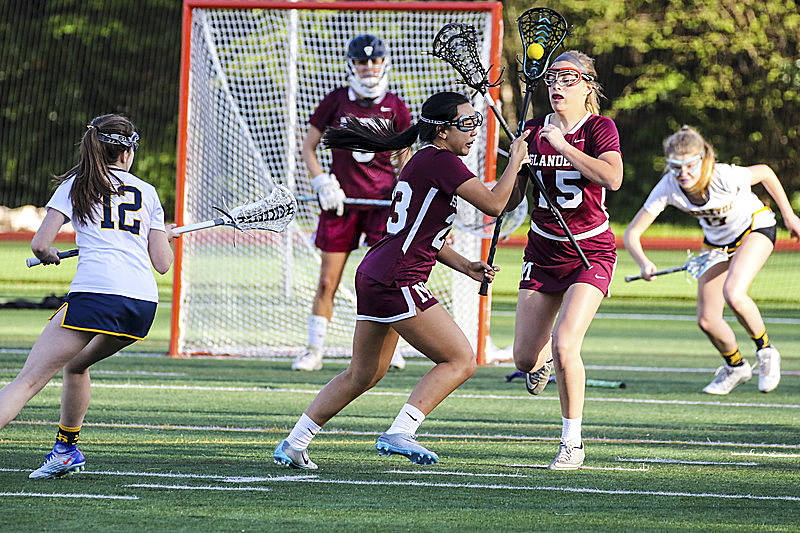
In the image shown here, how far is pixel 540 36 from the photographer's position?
6414mm

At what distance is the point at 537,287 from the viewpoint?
6.30m

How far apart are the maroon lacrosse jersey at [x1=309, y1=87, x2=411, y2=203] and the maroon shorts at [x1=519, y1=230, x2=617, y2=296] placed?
3405 mm

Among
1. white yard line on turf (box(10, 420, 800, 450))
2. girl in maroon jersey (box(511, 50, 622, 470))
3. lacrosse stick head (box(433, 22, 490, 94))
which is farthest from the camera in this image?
white yard line on turf (box(10, 420, 800, 450))

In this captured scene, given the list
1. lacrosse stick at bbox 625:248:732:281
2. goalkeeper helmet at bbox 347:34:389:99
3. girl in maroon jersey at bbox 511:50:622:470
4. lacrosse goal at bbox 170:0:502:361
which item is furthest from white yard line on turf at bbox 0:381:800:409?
goalkeeper helmet at bbox 347:34:389:99

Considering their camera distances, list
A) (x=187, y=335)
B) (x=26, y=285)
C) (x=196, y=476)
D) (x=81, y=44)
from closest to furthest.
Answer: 1. (x=196, y=476)
2. (x=187, y=335)
3. (x=26, y=285)
4. (x=81, y=44)

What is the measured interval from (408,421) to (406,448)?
0.14 meters

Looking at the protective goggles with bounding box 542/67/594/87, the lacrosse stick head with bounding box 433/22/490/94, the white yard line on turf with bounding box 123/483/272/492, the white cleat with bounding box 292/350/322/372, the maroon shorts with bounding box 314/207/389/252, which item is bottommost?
the white cleat with bounding box 292/350/322/372

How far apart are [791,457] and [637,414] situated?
167cm

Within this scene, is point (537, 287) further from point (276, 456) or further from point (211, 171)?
point (211, 171)

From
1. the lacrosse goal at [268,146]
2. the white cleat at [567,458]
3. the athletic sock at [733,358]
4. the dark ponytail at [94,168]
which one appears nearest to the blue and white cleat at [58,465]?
the dark ponytail at [94,168]

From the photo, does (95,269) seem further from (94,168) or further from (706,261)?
(706,261)

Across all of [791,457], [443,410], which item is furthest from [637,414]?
[791,457]

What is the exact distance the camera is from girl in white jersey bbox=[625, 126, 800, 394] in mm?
8648

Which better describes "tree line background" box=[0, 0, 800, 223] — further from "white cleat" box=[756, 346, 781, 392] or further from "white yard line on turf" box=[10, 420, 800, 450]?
"white yard line on turf" box=[10, 420, 800, 450]
